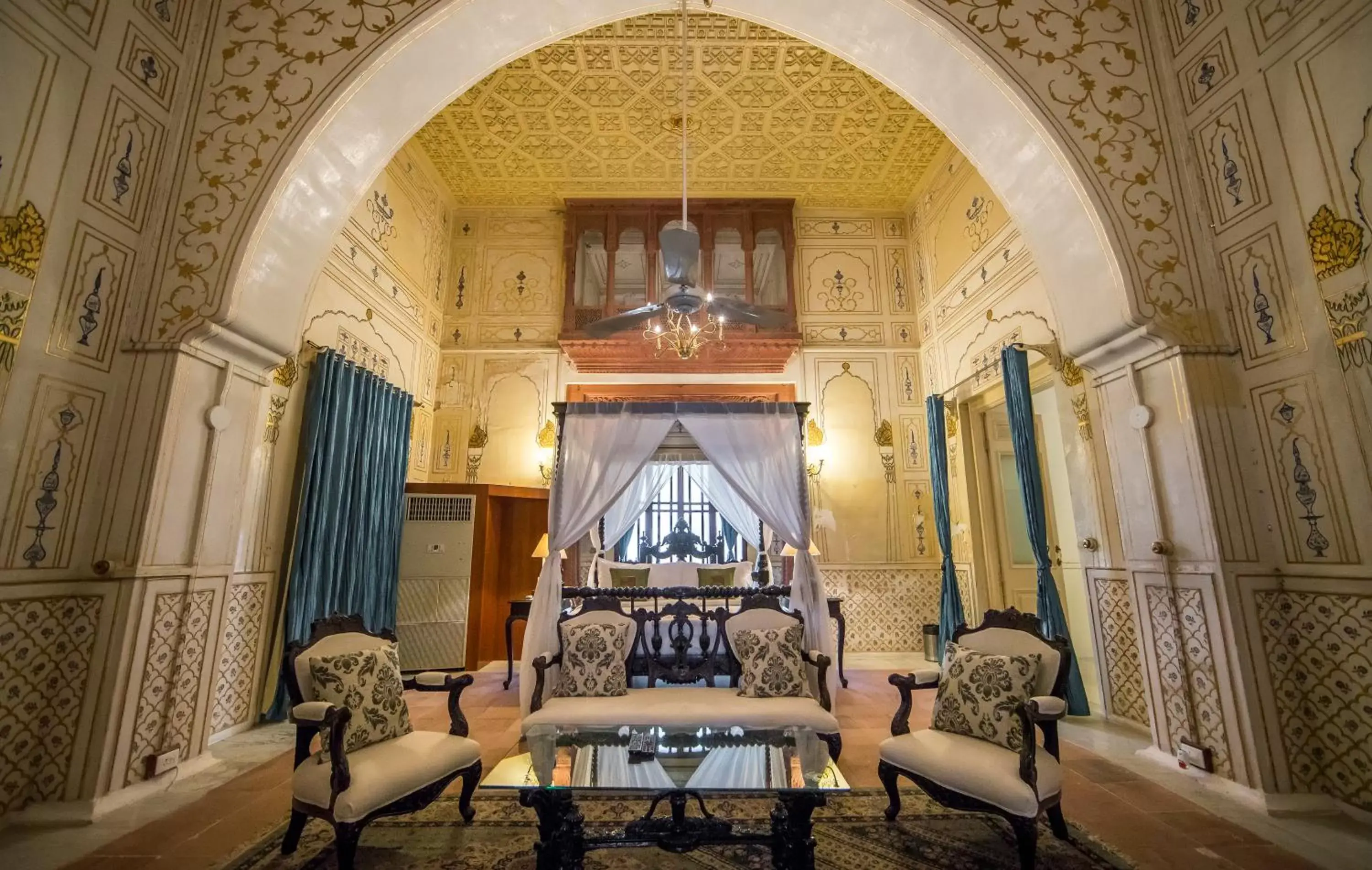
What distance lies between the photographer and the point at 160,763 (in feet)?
9.09

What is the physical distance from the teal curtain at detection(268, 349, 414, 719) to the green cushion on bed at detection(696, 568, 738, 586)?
9.77 ft

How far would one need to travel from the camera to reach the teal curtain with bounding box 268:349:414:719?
14.2 feet

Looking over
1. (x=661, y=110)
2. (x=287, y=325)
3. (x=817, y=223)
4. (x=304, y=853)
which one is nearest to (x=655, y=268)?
(x=661, y=110)

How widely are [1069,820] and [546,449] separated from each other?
555 centimetres

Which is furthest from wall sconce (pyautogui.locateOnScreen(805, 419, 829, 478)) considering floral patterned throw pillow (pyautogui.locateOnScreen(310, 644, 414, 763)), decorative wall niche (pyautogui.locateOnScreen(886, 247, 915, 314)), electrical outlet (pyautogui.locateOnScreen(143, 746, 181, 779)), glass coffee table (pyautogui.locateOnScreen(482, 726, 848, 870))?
electrical outlet (pyautogui.locateOnScreen(143, 746, 181, 779))

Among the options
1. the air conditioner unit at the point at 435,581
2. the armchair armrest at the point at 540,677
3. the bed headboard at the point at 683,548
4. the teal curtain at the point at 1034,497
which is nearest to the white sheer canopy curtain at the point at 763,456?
the teal curtain at the point at 1034,497

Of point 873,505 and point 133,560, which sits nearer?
point 133,560

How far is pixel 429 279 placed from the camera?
6648mm

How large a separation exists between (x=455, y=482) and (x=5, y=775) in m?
4.30

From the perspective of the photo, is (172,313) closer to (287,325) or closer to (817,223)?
(287,325)

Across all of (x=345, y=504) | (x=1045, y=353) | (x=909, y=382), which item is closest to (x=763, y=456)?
(x=1045, y=353)

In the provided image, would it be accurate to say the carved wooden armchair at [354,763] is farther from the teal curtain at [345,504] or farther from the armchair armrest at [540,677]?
the teal curtain at [345,504]

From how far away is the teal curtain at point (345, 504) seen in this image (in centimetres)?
432

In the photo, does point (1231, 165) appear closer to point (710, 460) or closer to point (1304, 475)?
point (1304, 475)
